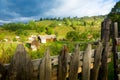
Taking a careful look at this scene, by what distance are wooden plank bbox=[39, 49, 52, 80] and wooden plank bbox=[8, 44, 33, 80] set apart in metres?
0.24

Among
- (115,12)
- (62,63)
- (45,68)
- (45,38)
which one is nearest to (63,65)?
(62,63)

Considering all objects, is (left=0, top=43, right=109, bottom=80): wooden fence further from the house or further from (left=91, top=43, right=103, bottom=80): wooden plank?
the house

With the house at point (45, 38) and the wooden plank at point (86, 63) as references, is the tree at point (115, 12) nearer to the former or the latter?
the wooden plank at point (86, 63)

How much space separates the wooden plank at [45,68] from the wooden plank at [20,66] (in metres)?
0.24

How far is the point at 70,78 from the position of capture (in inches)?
189

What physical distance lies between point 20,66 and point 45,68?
0.50 meters

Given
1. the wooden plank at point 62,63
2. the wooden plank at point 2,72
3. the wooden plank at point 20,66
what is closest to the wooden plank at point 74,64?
the wooden plank at point 62,63

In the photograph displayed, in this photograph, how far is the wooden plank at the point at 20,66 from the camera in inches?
150

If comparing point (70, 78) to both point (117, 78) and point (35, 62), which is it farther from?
point (117, 78)

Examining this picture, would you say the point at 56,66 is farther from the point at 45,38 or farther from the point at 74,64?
the point at 45,38

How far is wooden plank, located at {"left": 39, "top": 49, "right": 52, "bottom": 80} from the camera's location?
13.8 ft

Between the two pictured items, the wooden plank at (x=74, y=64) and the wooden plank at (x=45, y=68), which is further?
the wooden plank at (x=74, y=64)

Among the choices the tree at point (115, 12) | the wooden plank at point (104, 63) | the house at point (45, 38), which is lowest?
the house at point (45, 38)

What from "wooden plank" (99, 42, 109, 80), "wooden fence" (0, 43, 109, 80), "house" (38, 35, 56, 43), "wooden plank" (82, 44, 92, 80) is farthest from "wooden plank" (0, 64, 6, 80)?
"house" (38, 35, 56, 43)
